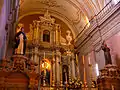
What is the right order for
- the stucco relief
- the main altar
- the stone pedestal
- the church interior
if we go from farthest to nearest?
1. the stucco relief
2. the main altar
3. the stone pedestal
4. the church interior

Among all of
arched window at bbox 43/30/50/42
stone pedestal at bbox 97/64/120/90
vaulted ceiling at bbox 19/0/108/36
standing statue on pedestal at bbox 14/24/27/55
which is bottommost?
stone pedestal at bbox 97/64/120/90

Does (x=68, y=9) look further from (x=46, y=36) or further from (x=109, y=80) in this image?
(x=109, y=80)

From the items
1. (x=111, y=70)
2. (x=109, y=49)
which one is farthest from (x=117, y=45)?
(x=111, y=70)

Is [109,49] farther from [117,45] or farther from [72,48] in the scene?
[72,48]

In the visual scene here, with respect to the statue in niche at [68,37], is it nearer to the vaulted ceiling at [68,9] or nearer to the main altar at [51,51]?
the main altar at [51,51]

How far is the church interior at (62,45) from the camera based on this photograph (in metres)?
6.31

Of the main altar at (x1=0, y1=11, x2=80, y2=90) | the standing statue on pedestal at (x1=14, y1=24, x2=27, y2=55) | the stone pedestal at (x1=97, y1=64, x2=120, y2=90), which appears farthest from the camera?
the main altar at (x1=0, y1=11, x2=80, y2=90)

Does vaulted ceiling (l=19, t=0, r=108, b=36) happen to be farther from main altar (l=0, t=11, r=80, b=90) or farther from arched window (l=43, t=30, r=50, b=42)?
arched window (l=43, t=30, r=50, b=42)

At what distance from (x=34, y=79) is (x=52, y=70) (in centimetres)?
541

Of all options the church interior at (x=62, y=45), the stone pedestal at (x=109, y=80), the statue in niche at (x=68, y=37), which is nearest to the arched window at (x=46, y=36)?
the church interior at (x=62, y=45)

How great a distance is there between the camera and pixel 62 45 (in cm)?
1283

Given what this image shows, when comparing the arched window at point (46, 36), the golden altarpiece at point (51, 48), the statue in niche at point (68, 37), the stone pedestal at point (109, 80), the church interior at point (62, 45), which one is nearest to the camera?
the church interior at point (62, 45)

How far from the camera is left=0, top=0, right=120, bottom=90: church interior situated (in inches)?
249

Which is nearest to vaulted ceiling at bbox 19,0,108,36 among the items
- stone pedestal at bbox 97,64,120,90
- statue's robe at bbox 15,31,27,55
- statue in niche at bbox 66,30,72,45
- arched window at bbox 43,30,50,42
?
statue in niche at bbox 66,30,72,45
